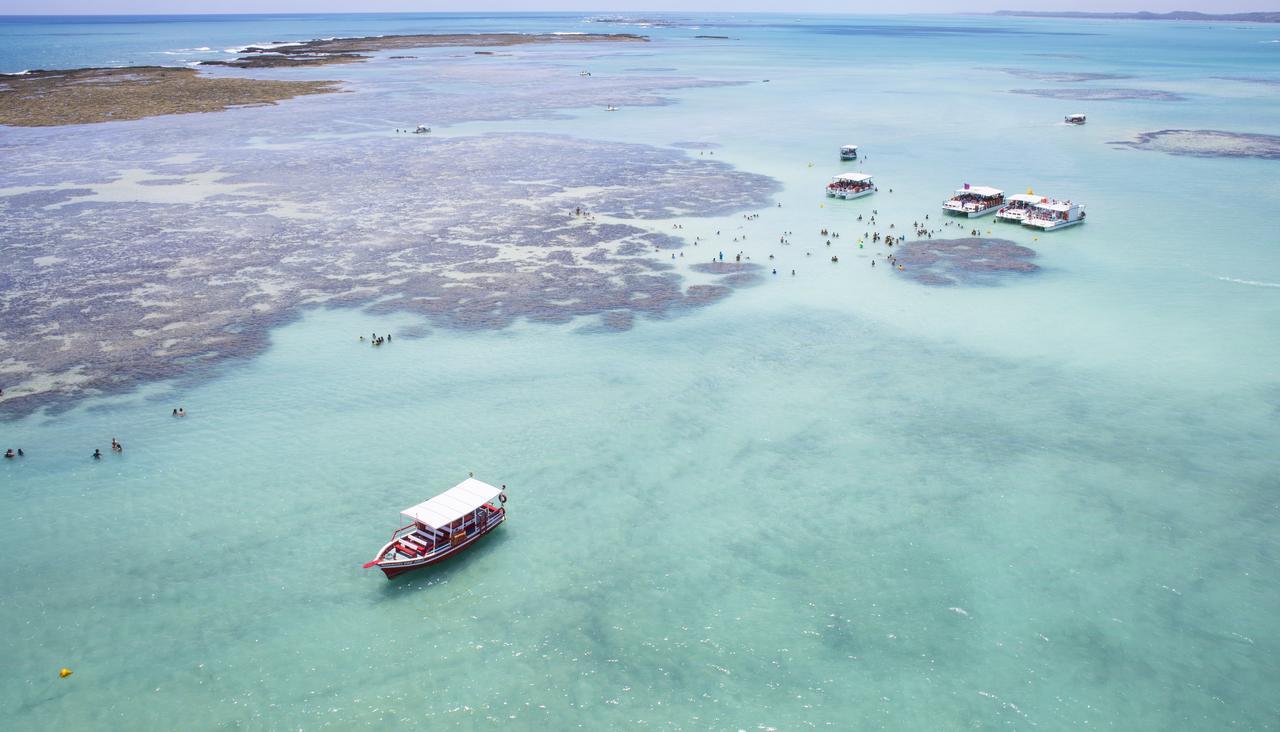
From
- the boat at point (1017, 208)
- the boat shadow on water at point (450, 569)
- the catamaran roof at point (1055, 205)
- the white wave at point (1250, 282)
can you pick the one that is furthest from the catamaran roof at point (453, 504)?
the catamaran roof at point (1055, 205)

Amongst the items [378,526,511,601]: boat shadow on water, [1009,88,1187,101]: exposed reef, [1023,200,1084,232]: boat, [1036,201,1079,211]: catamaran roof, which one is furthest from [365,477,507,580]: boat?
[1009,88,1187,101]: exposed reef

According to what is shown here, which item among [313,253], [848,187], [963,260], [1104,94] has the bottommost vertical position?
[963,260]

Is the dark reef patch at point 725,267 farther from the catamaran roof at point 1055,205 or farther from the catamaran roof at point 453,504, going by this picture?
the catamaran roof at point 453,504

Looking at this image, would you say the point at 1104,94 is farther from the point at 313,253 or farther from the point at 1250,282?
the point at 313,253

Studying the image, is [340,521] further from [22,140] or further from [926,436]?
[22,140]

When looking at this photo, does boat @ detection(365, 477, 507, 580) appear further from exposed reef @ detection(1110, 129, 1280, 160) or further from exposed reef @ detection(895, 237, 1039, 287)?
exposed reef @ detection(1110, 129, 1280, 160)

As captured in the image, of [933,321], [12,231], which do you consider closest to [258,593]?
[933,321]

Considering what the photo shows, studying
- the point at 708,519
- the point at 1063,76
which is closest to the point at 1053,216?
the point at 708,519
